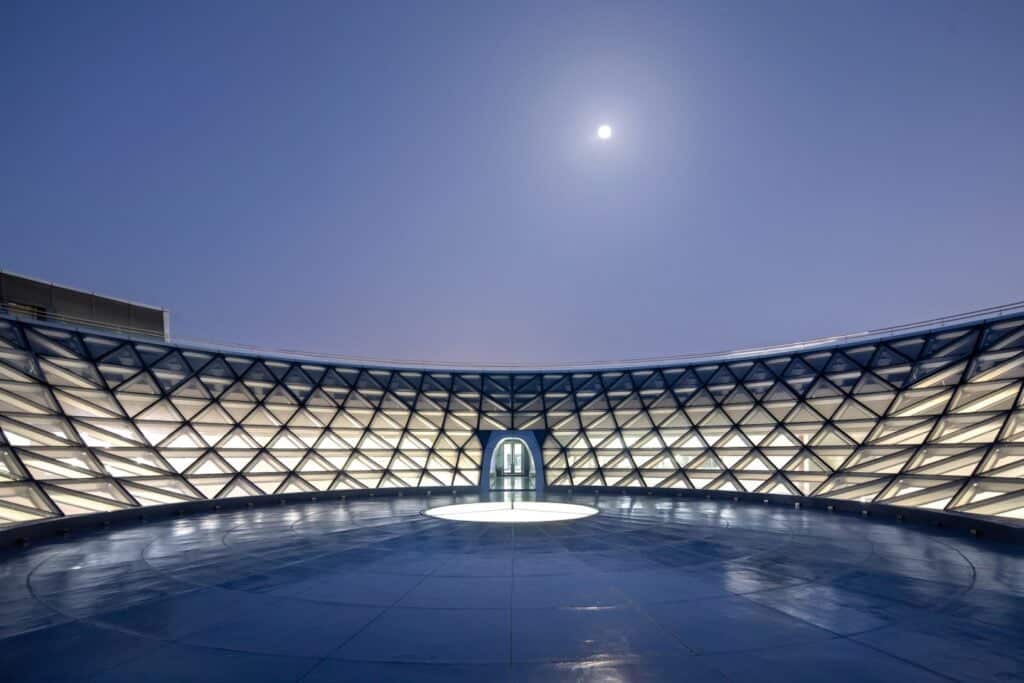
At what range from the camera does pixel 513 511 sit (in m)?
25.8

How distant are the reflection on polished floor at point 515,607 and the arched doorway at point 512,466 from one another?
19322mm

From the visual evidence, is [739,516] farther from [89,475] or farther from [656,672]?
[89,475]

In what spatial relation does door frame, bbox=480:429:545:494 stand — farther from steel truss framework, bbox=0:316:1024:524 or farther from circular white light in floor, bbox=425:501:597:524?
circular white light in floor, bbox=425:501:597:524

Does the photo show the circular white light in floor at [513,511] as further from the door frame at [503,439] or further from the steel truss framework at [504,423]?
the steel truss framework at [504,423]

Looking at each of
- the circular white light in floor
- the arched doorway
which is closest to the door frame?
the arched doorway

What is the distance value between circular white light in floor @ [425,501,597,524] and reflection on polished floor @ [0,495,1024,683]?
19.4 ft

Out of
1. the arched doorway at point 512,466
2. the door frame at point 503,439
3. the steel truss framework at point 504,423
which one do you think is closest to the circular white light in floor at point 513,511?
the door frame at point 503,439

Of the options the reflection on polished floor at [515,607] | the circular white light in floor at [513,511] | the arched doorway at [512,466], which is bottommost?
the circular white light in floor at [513,511]

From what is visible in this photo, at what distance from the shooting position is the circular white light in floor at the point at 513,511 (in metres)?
22.7

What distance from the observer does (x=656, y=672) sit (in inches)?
266

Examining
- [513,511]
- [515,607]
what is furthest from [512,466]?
[515,607]

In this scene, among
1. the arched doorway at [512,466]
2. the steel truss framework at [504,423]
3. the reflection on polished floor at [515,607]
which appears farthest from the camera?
the arched doorway at [512,466]

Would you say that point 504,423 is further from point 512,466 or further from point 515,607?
point 515,607

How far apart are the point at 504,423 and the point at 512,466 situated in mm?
3353
